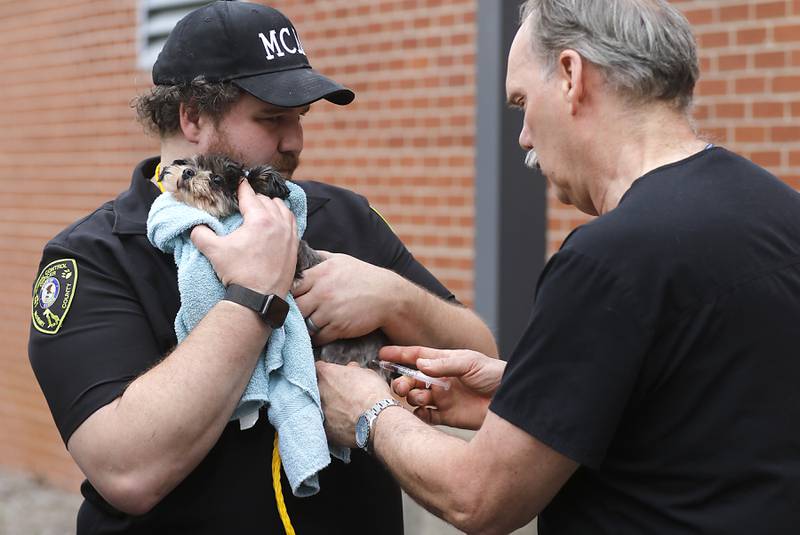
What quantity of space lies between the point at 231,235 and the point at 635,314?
1.04 metres

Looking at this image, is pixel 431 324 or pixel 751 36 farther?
pixel 751 36

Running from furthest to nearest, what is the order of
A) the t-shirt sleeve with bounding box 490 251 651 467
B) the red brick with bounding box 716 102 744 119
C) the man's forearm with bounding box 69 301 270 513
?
the red brick with bounding box 716 102 744 119 → the man's forearm with bounding box 69 301 270 513 → the t-shirt sleeve with bounding box 490 251 651 467

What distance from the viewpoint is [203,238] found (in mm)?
2443

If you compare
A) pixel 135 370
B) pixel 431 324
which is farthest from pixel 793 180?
pixel 135 370

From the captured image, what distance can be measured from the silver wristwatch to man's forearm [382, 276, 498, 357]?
397 millimetres

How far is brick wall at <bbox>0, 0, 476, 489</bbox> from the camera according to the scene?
5.88m

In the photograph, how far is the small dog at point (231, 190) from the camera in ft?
8.36

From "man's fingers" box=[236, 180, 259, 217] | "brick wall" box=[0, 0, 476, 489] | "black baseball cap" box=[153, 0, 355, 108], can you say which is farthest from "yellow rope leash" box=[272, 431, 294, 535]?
"brick wall" box=[0, 0, 476, 489]

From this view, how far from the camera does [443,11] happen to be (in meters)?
5.83

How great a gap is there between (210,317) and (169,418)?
0.84ft

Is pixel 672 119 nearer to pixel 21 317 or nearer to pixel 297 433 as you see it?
pixel 297 433

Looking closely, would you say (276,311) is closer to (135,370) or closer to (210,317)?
(210,317)

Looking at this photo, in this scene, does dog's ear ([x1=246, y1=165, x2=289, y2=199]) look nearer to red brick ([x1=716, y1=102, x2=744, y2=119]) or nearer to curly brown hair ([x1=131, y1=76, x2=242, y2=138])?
curly brown hair ([x1=131, y1=76, x2=242, y2=138])

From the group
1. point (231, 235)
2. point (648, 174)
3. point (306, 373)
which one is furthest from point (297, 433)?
point (648, 174)
